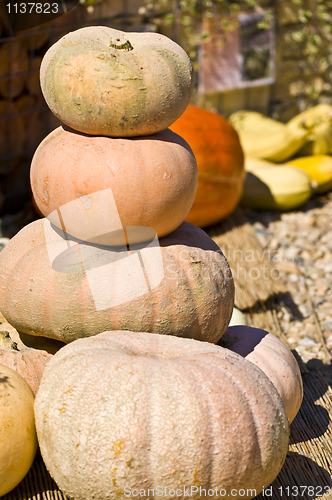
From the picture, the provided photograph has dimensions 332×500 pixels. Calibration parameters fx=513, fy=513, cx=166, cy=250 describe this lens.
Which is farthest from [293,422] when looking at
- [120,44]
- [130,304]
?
[120,44]

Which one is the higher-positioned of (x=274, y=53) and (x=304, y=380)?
(x=274, y=53)

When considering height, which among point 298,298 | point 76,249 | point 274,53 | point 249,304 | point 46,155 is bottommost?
point 298,298

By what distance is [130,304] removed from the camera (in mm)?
1948

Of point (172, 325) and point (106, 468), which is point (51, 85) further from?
point (106, 468)

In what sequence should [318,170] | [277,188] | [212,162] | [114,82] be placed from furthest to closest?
1. [318,170]
2. [277,188]
3. [212,162]
4. [114,82]

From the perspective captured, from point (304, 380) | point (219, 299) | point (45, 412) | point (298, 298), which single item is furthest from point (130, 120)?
point (298, 298)

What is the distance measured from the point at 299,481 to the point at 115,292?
3.46 ft

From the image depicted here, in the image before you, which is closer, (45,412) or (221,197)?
(45,412)

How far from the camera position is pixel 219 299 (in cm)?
211

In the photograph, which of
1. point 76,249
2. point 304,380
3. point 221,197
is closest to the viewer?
point 76,249

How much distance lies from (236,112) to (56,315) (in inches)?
184

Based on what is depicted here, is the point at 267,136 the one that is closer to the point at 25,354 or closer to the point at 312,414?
the point at 312,414

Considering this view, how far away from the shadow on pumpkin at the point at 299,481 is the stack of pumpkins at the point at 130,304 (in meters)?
0.25

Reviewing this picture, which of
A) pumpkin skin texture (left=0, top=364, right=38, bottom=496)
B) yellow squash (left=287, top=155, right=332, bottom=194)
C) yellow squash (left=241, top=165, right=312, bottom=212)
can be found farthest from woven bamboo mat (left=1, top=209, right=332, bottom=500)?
yellow squash (left=287, top=155, right=332, bottom=194)
